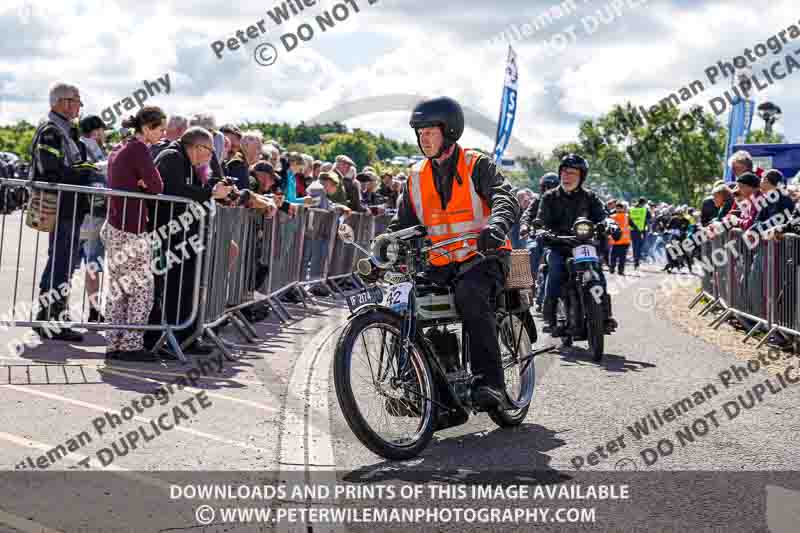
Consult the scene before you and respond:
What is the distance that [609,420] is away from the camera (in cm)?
685

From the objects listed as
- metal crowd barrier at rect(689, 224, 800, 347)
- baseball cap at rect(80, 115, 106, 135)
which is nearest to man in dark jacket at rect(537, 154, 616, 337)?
metal crowd barrier at rect(689, 224, 800, 347)

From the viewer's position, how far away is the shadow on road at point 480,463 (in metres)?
5.19

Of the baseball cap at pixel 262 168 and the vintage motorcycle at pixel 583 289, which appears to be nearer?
the vintage motorcycle at pixel 583 289

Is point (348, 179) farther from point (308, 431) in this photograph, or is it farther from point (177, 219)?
point (308, 431)

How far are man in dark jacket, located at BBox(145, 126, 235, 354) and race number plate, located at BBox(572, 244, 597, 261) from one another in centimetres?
371

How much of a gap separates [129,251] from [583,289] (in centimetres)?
448

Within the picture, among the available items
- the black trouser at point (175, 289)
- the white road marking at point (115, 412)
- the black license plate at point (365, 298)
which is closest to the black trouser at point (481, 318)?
the black license plate at point (365, 298)

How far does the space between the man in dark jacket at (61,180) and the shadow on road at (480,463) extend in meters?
4.03

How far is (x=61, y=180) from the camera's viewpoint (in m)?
8.93

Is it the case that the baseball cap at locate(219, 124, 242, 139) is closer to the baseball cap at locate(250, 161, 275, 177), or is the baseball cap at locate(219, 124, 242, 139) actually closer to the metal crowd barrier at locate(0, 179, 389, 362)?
the baseball cap at locate(250, 161, 275, 177)

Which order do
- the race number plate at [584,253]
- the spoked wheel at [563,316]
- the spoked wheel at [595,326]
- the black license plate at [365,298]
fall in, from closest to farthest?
the black license plate at [365,298], the spoked wheel at [595,326], the race number plate at [584,253], the spoked wheel at [563,316]

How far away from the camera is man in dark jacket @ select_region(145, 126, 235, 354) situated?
28.0ft

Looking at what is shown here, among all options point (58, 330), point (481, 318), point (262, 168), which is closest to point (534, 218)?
point (262, 168)

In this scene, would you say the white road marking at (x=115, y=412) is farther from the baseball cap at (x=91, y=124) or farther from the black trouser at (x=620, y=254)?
the black trouser at (x=620, y=254)
